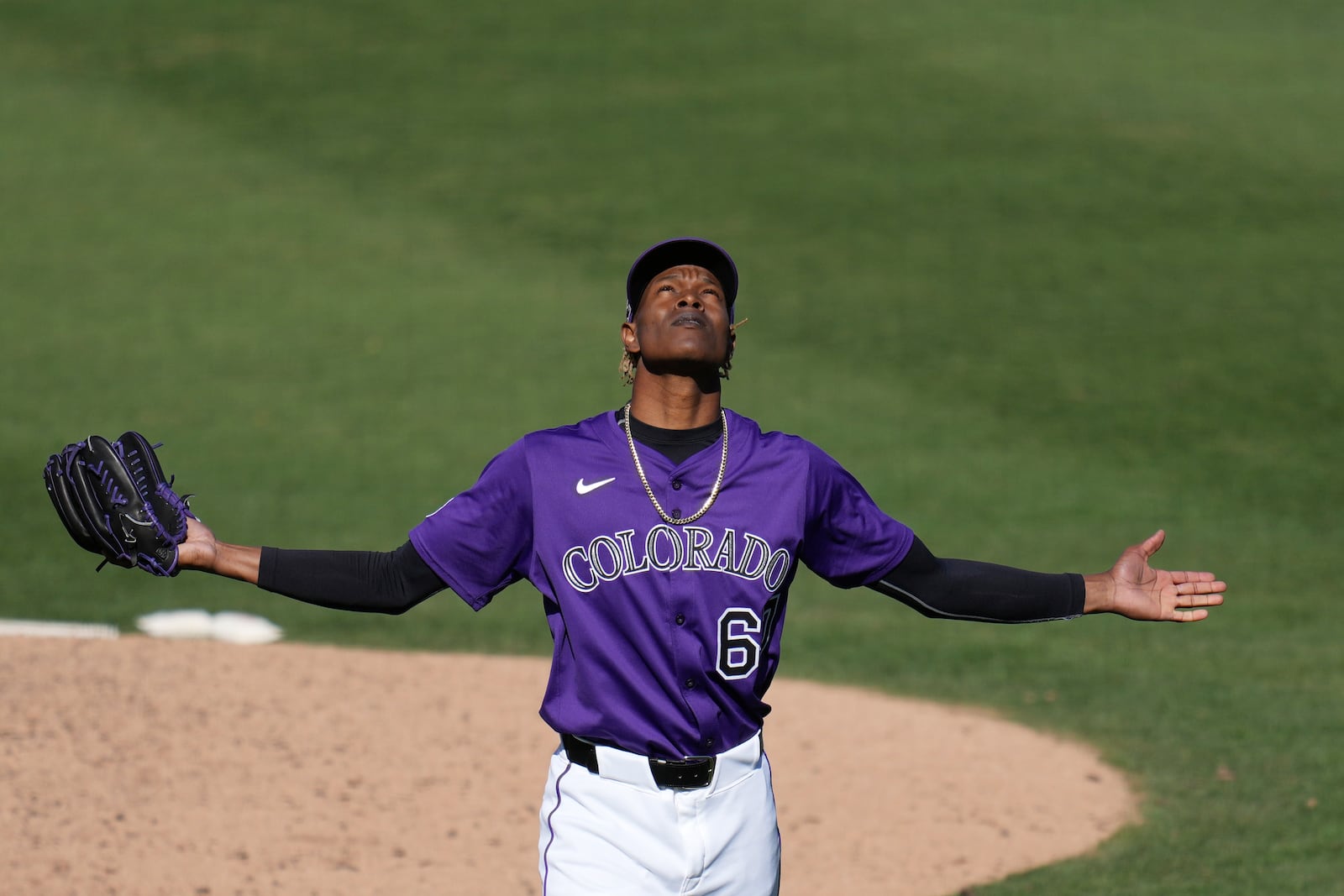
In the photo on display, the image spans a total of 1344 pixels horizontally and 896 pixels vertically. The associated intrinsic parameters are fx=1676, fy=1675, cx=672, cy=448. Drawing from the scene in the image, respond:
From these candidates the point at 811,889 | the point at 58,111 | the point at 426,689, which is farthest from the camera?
the point at 58,111

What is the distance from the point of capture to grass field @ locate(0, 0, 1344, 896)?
1024 centimetres

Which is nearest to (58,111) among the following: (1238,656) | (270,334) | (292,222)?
(292,222)

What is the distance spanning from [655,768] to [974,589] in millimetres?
979

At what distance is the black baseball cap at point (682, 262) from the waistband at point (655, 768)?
107 cm

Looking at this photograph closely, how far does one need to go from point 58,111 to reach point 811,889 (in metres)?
21.1

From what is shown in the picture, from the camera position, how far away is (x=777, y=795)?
7832mm

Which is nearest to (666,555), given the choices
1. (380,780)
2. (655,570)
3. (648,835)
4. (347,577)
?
(655,570)

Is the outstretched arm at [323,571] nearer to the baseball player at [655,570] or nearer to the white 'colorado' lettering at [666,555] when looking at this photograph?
the baseball player at [655,570]

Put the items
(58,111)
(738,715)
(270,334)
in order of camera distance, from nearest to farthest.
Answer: (738,715) → (270,334) → (58,111)

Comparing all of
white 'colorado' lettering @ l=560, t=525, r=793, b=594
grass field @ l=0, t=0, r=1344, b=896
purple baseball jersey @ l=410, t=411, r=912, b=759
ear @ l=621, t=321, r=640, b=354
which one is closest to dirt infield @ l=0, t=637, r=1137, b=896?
grass field @ l=0, t=0, r=1344, b=896

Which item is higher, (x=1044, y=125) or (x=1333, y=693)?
(x=1044, y=125)

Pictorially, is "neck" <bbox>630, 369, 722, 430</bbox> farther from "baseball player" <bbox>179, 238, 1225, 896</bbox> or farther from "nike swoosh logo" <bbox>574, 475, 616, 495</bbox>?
"nike swoosh logo" <bbox>574, 475, 616, 495</bbox>

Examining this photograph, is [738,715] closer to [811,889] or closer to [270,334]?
[811,889]

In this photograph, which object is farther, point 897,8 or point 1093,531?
point 897,8
